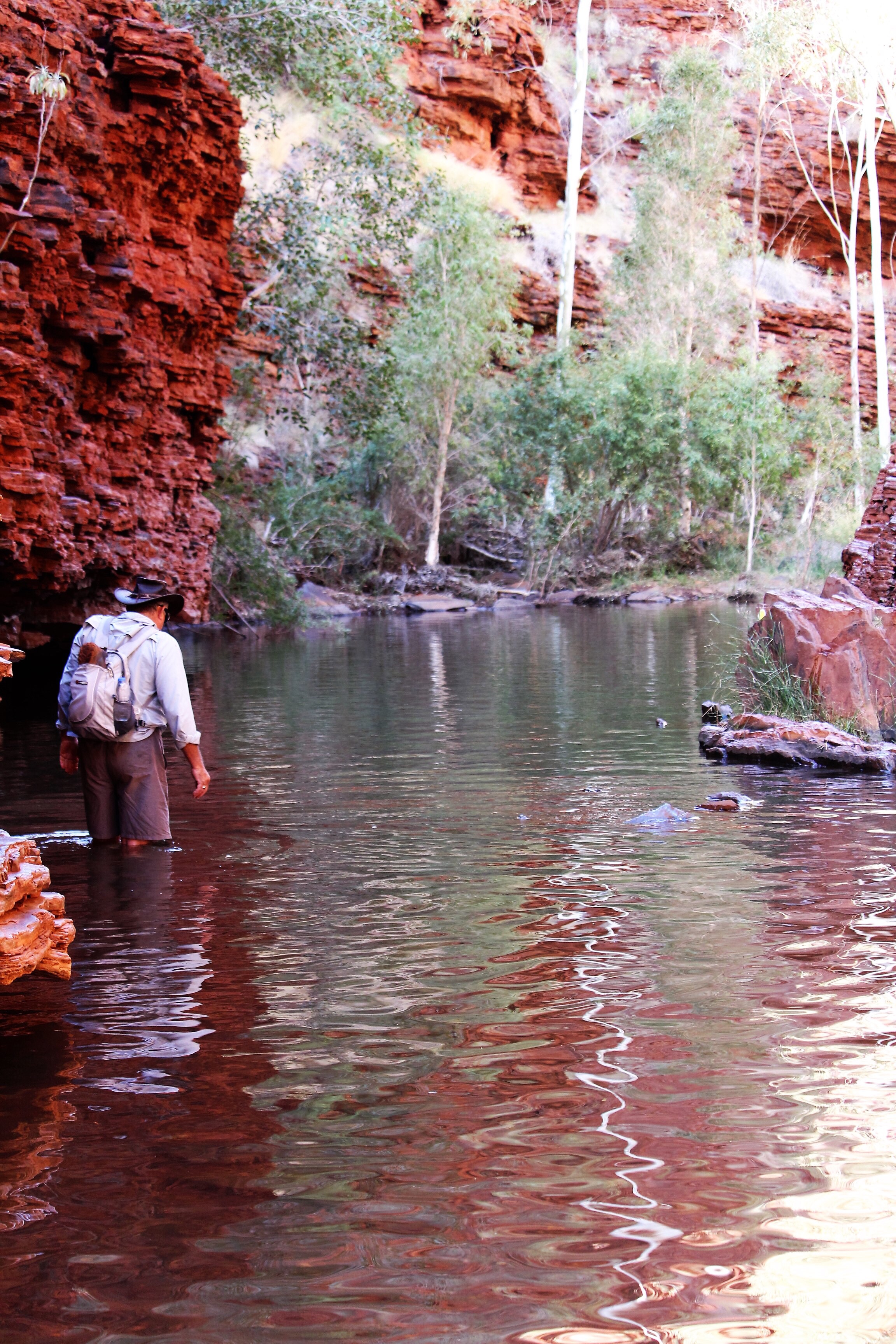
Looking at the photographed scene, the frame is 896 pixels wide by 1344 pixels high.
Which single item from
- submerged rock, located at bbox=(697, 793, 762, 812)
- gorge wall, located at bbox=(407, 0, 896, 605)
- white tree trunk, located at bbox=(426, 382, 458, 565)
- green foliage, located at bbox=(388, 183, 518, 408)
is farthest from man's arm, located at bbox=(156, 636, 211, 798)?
gorge wall, located at bbox=(407, 0, 896, 605)

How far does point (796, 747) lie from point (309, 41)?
16959mm

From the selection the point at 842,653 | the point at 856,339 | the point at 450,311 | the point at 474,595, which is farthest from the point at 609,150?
the point at 842,653

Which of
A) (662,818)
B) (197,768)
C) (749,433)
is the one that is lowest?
(662,818)

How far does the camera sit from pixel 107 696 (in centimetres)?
719

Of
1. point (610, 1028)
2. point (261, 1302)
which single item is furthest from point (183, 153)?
point (261, 1302)

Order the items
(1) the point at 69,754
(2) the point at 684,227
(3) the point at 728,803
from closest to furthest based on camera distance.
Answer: (1) the point at 69,754
(3) the point at 728,803
(2) the point at 684,227

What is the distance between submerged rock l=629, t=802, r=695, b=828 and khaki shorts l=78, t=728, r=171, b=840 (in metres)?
2.72

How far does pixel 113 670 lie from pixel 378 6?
17624mm

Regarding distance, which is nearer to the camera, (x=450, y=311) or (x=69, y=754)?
(x=69, y=754)

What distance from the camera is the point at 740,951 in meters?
5.19

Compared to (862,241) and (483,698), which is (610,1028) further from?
(862,241)

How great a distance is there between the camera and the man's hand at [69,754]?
758 centimetres

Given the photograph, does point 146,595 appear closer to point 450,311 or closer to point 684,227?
point 450,311

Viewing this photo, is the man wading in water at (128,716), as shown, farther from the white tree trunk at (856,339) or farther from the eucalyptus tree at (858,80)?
the white tree trunk at (856,339)
